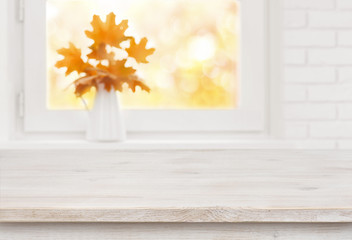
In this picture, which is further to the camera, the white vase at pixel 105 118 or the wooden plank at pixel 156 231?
the white vase at pixel 105 118

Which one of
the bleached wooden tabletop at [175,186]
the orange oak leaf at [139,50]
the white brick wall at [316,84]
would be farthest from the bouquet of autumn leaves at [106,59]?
the white brick wall at [316,84]

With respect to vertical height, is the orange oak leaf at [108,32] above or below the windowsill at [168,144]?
above

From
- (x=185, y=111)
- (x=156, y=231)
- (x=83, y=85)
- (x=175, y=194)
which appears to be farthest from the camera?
(x=185, y=111)

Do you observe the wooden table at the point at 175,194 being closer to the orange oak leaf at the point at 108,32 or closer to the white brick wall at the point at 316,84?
the white brick wall at the point at 316,84

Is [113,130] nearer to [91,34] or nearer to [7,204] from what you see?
[91,34]

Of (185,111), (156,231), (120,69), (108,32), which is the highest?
(108,32)

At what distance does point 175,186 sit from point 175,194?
0.30 ft

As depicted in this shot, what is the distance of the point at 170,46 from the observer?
1.78m

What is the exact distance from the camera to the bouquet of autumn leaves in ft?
5.30

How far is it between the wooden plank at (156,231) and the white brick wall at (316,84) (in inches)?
19.8

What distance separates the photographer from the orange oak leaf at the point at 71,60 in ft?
5.31

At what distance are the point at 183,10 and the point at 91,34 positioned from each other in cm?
36

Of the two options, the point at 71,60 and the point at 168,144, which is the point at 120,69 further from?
the point at 168,144

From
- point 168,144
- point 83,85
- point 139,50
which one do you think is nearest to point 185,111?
point 168,144
